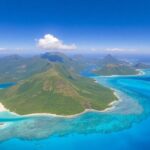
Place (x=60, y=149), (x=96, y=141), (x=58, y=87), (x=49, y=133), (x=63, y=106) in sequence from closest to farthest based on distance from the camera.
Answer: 1. (x=60, y=149)
2. (x=96, y=141)
3. (x=49, y=133)
4. (x=63, y=106)
5. (x=58, y=87)

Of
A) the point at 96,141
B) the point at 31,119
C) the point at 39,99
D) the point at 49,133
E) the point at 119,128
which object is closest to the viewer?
the point at 96,141

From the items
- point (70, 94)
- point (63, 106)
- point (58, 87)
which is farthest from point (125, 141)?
point (58, 87)

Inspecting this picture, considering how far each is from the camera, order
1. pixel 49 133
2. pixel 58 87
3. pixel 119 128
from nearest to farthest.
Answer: pixel 49 133
pixel 119 128
pixel 58 87

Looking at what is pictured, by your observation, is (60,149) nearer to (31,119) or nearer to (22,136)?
(22,136)

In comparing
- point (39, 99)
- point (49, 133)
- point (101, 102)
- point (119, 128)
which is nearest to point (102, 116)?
point (119, 128)

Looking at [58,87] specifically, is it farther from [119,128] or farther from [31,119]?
[119,128]

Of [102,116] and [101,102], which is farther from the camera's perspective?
[101,102]
